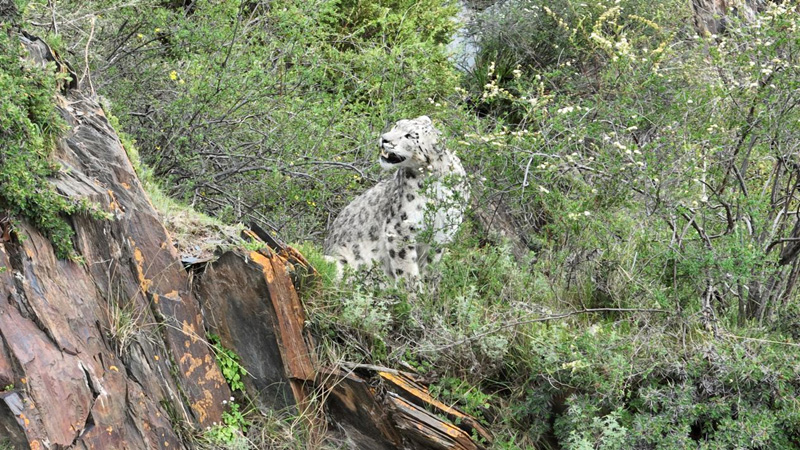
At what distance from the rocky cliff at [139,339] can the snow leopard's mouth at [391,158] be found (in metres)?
1.18

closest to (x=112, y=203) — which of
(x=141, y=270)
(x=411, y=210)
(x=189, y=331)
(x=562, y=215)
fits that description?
(x=141, y=270)

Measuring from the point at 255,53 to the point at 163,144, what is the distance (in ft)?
5.05

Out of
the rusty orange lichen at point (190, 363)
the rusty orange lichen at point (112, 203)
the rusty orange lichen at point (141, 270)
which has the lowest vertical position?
the rusty orange lichen at point (190, 363)

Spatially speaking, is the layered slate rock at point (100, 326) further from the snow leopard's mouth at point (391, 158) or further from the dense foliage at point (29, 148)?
the snow leopard's mouth at point (391, 158)

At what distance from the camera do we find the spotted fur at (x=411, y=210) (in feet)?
22.1

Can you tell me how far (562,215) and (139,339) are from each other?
329 centimetres

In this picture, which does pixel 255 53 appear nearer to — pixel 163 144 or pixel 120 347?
pixel 163 144

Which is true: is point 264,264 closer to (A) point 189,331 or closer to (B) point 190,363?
(A) point 189,331

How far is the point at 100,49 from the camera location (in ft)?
28.2

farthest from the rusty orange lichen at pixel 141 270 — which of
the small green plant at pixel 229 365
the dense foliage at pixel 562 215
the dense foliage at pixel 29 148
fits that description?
the dense foliage at pixel 562 215

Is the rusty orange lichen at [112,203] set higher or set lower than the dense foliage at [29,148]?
lower

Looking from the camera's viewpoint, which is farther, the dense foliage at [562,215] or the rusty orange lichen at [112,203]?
the dense foliage at [562,215]

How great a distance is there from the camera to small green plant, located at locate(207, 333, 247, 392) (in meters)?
5.42

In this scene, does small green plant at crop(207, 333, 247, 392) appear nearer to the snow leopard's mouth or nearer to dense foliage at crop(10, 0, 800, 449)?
dense foliage at crop(10, 0, 800, 449)
